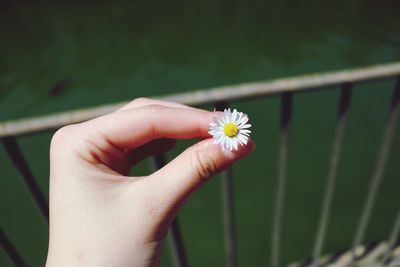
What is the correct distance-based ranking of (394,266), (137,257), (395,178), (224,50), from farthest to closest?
(224,50) < (395,178) < (394,266) < (137,257)

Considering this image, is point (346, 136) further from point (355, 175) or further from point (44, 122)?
point (44, 122)

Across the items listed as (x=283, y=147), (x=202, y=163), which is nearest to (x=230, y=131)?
(x=202, y=163)

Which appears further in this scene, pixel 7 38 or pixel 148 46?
pixel 7 38

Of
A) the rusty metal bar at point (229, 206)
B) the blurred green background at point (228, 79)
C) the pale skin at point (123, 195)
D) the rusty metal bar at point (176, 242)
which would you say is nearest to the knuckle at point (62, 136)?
the pale skin at point (123, 195)

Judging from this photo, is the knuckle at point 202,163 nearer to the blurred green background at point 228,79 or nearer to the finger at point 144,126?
the finger at point 144,126

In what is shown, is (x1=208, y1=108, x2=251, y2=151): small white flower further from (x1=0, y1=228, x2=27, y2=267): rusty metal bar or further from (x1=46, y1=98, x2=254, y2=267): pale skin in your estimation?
(x1=0, y1=228, x2=27, y2=267): rusty metal bar

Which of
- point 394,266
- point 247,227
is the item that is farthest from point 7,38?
point 394,266

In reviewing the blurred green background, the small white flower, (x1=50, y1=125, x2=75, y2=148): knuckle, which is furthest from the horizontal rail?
the blurred green background
